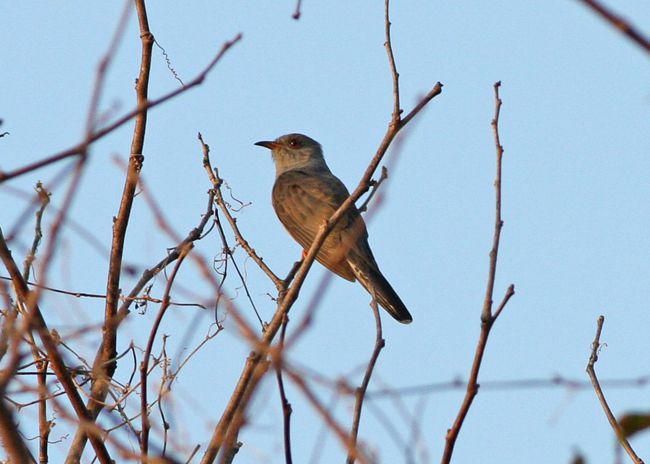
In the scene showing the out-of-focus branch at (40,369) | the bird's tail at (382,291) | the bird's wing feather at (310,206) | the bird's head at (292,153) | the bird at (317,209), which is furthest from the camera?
the bird's head at (292,153)

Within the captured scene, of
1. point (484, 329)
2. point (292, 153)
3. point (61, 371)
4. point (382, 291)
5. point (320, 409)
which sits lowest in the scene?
point (320, 409)

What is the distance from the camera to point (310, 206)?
28.0ft

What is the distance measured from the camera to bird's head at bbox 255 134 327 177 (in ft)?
33.6

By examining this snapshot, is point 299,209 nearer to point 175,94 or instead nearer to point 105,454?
point 105,454

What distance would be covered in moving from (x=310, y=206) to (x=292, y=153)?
1883 millimetres

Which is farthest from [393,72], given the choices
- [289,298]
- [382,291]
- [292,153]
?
[292,153]

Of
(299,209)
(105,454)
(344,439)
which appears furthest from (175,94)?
(299,209)

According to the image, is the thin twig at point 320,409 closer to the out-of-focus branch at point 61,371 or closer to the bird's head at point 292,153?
the out-of-focus branch at point 61,371

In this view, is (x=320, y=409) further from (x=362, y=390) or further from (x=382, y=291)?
(x=382, y=291)

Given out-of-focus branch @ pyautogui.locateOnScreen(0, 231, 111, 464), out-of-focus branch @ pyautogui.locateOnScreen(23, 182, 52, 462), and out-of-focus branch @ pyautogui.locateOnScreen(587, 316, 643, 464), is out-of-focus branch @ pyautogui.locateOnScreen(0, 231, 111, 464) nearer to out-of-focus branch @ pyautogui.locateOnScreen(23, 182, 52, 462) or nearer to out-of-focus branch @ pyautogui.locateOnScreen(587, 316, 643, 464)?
out-of-focus branch @ pyautogui.locateOnScreen(23, 182, 52, 462)

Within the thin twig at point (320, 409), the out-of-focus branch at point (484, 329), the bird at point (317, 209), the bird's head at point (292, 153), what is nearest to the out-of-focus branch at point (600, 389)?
the out-of-focus branch at point (484, 329)

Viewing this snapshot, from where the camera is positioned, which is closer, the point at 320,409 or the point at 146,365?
the point at 320,409

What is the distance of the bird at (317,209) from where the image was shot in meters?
7.29

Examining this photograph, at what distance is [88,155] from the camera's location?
165cm
